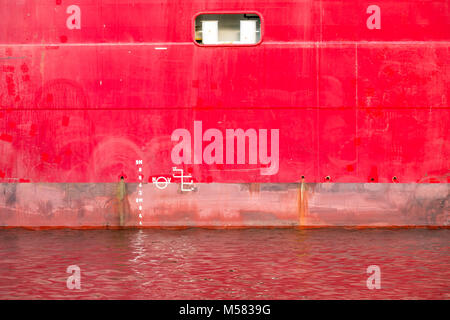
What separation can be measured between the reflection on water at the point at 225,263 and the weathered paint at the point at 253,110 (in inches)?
25.1

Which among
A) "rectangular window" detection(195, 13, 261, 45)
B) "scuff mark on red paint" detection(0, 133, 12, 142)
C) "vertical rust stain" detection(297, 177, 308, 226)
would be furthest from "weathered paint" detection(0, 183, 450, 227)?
"rectangular window" detection(195, 13, 261, 45)

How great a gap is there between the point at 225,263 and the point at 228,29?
6.25 metres

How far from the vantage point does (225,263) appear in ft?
37.0

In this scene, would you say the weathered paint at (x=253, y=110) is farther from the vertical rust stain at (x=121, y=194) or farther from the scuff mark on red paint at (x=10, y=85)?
the scuff mark on red paint at (x=10, y=85)

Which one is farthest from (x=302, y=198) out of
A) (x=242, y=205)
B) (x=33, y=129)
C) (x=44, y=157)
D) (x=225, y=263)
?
(x=33, y=129)

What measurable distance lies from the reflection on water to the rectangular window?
3.84 meters

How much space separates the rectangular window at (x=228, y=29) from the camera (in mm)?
15969

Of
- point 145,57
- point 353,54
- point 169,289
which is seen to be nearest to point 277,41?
point 353,54

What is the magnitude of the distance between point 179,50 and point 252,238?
14.0 ft

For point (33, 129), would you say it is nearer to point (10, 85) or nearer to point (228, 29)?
point (10, 85)

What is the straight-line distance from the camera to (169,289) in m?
9.27

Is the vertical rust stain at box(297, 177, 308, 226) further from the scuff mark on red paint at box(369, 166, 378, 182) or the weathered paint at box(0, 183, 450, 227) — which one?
the scuff mark on red paint at box(369, 166, 378, 182)

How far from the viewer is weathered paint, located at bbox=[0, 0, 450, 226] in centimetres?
1591

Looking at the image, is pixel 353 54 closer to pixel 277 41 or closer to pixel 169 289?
pixel 277 41
